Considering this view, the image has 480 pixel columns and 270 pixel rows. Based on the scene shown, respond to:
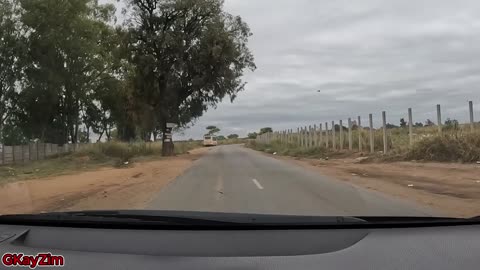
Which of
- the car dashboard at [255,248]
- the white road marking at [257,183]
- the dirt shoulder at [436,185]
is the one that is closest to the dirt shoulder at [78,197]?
the white road marking at [257,183]

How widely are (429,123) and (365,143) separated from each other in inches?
204

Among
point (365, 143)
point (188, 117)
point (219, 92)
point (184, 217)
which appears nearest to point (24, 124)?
point (188, 117)

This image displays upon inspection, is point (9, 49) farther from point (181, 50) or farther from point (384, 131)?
point (384, 131)

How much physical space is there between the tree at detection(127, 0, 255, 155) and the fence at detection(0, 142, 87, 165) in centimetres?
877

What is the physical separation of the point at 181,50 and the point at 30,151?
13687 mm

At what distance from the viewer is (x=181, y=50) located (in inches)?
1668

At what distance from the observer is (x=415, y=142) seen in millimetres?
28641

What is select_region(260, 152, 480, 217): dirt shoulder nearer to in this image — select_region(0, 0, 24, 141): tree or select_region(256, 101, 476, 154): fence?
select_region(256, 101, 476, 154): fence

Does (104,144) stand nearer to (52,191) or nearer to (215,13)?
(215,13)

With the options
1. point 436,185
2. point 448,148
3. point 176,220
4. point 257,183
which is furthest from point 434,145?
point 176,220

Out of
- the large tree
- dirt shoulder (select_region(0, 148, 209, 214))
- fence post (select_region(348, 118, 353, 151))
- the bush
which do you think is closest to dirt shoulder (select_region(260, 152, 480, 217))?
the bush

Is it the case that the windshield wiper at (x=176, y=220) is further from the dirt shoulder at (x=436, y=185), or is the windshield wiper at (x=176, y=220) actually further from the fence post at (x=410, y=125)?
the fence post at (x=410, y=125)

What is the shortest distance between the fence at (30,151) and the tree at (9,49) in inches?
178

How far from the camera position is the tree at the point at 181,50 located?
4256cm
